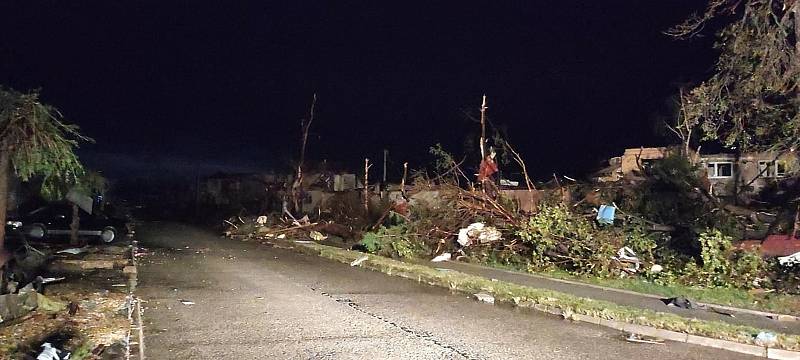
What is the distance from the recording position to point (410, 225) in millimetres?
18766

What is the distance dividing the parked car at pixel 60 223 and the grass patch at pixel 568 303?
33.8 ft

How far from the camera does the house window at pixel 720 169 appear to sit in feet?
117

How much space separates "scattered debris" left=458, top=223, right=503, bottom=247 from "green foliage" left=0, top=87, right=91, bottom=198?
10560 millimetres

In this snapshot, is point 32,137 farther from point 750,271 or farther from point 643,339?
point 750,271

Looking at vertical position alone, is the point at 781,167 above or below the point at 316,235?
above

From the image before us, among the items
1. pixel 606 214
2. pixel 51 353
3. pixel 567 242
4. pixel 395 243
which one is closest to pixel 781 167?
pixel 606 214

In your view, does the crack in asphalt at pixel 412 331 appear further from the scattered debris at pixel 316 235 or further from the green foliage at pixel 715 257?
the scattered debris at pixel 316 235

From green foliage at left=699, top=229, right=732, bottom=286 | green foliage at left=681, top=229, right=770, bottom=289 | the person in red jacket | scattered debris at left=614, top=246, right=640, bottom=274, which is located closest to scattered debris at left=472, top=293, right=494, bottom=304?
scattered debris at left=614, top=246, right=640, bottom=274

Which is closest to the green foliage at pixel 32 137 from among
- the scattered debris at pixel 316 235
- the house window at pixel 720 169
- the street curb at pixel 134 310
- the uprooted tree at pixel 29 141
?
the uprooted tree at pixel 29 141

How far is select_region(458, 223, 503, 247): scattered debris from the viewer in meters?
16.9

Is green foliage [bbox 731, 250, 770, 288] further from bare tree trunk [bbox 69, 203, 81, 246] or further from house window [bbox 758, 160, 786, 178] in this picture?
bare tree trunk [bbox 69, 203, 81, 246]

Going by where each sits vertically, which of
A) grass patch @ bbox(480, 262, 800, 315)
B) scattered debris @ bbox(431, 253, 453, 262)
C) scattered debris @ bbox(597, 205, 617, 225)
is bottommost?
grass patch @ bbox(480, 262, 800, 315)

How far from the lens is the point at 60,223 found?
2147 cm

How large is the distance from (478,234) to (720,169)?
24882 mm
